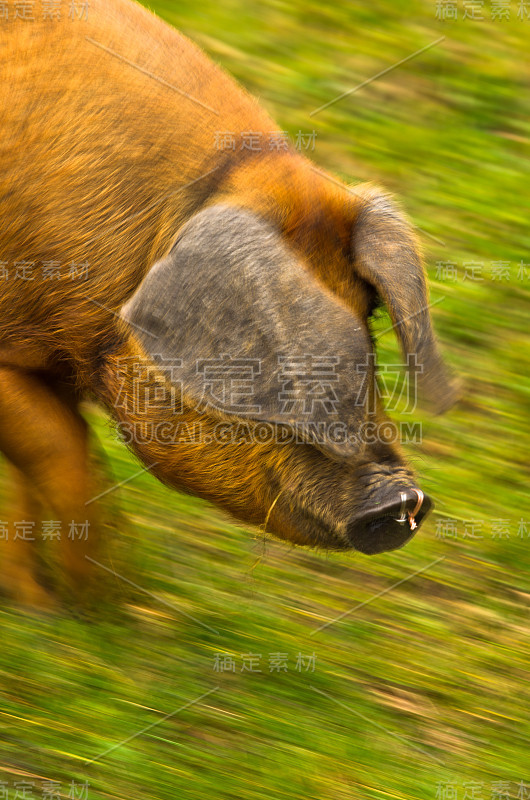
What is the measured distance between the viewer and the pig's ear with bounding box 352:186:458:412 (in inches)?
109

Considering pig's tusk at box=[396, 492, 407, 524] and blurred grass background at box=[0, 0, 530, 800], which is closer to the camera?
pig's tusk at box=[396, 492, 407, 524]

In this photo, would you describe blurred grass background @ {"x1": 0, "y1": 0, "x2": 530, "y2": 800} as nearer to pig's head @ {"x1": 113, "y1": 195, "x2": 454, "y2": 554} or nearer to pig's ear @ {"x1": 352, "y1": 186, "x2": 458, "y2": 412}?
pig's head @ {"x1": 113, "y1": 195, "x2": 454, "y2": 554}

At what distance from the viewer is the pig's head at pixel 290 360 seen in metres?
2.73

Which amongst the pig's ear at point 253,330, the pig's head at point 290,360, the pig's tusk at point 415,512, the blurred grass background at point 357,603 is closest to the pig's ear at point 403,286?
the pig's head at point 290,360

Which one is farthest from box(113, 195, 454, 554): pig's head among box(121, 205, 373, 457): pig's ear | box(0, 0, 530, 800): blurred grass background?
box(0, 0, 530, 800): blurred grass background

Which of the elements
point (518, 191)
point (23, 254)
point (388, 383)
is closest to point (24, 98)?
point (23, 254)

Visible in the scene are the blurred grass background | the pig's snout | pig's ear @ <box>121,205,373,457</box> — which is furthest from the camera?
the blurred grass background

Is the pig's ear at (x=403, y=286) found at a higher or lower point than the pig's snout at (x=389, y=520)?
higher

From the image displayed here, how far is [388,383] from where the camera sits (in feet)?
15.8

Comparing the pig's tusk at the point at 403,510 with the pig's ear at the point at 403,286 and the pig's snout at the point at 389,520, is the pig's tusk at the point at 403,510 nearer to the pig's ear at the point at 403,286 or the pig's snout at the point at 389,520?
the pig's snout at the point at 389,520

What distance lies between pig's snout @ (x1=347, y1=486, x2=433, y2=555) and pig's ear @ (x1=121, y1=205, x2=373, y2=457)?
0.55 ft

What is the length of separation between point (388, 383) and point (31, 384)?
204 centimetres

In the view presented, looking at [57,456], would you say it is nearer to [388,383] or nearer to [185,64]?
[185,64]

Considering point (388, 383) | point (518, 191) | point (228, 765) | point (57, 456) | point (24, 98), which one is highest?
point (24, 98)
